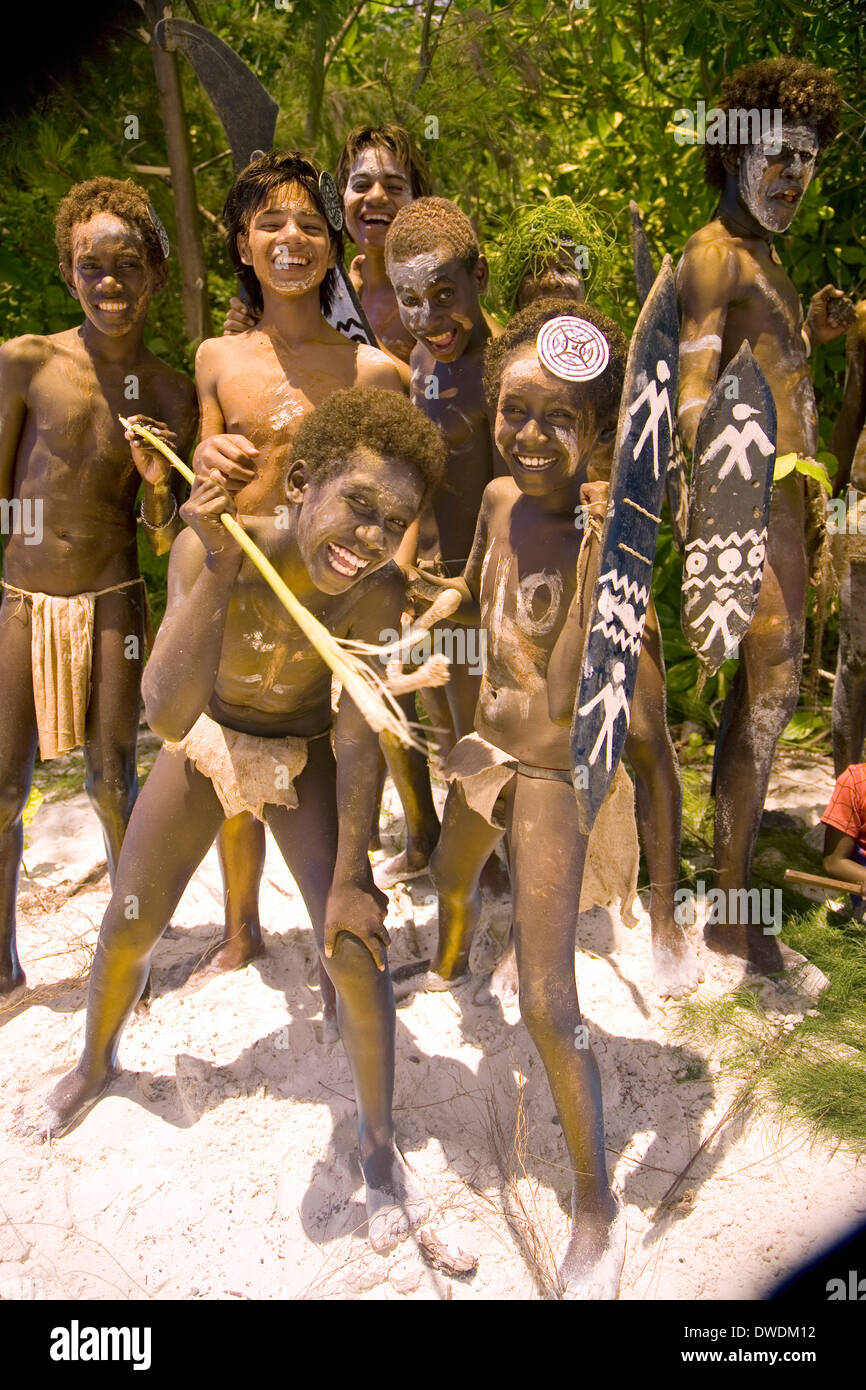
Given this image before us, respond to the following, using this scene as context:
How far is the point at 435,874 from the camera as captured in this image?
9.50 ft

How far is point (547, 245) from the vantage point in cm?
317

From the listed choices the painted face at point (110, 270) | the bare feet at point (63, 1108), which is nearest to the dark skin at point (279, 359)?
the painted face at point (110, 270)

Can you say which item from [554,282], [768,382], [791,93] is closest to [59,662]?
[554,282]

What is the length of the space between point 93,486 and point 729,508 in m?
1.63

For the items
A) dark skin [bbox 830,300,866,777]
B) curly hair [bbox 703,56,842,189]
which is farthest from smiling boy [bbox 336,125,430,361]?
dark skin [bbox 830,300,866,777]

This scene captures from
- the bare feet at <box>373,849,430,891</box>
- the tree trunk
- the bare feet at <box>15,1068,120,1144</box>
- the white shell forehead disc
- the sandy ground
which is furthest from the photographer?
the tree trunk

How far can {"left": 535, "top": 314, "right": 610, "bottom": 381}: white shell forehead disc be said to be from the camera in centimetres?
229

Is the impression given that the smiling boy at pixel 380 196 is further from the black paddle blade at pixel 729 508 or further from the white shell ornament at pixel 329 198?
the black paddle blade at pixel 729 508

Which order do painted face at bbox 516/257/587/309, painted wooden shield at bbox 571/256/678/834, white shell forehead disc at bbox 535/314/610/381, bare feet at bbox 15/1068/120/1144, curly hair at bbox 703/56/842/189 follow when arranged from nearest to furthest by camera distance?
painted wooden shield at bbox 571/256/678/834
white shell forehead disc at bbox 535/314/610/381
bare feet at bbox 15/1068/120/1144
curly hair at bbox 703/56/842/189
painted face at bbox 516/257/587/309

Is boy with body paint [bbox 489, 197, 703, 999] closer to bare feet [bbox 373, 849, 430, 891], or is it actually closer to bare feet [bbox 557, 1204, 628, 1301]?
bare feet [bbox 373, 849, 430, 891]

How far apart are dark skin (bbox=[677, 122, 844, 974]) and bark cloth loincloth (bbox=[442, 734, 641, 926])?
76 centimetres
